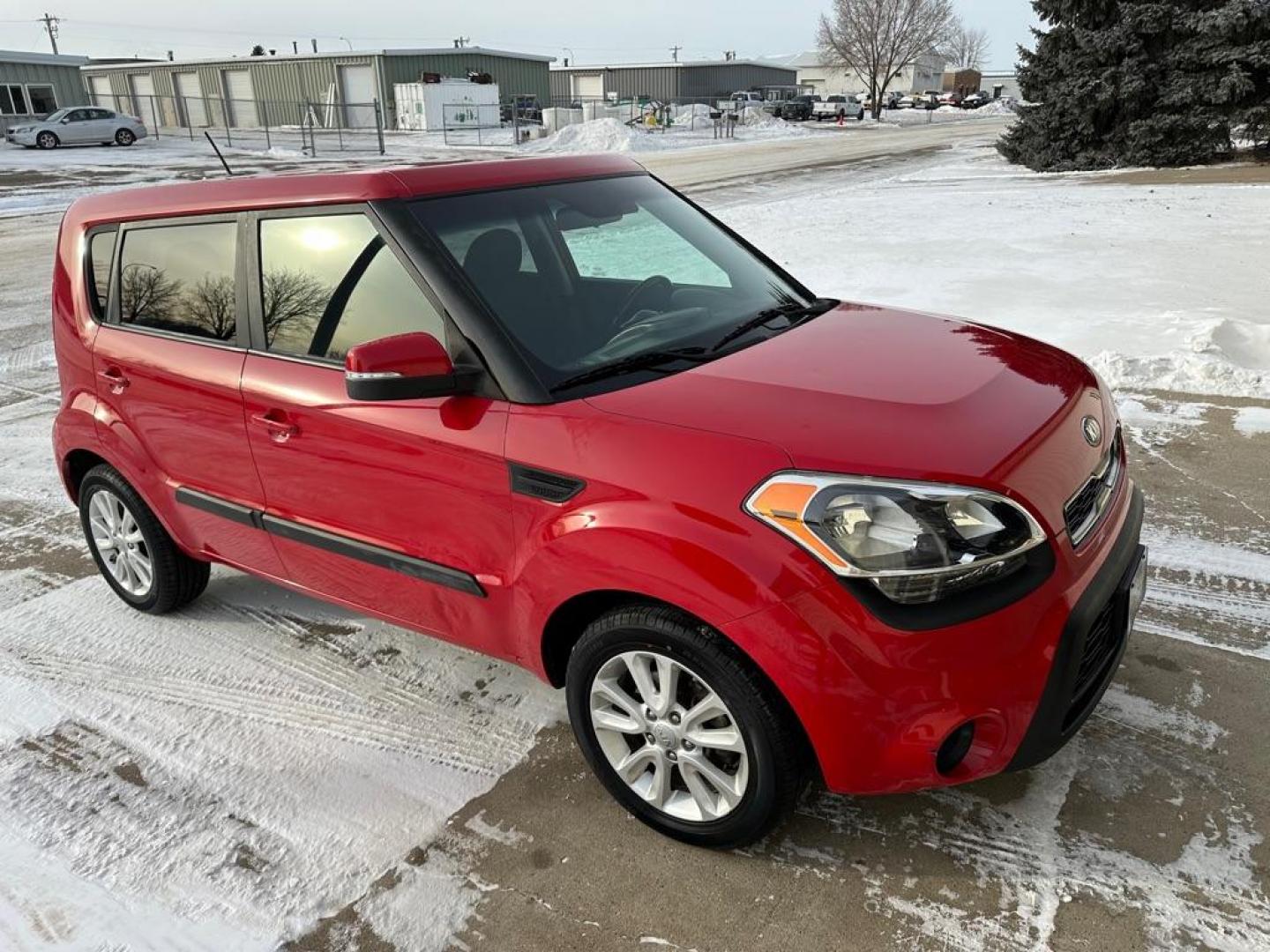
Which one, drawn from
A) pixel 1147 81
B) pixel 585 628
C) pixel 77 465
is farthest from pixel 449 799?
pixel 1147 81

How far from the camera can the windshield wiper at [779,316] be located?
10.1 feet

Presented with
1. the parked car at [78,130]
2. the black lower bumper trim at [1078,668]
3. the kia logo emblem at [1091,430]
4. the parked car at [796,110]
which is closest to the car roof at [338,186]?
the kia logo emblem at [1091,430]

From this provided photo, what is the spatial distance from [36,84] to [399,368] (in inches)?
2043

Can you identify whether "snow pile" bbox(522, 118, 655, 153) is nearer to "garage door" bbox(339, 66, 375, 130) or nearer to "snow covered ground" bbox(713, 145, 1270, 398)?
"garage door" bbox(339, 66, 375, 130)

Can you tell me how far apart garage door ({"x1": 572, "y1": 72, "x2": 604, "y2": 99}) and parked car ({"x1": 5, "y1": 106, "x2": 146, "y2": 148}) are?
146 ft

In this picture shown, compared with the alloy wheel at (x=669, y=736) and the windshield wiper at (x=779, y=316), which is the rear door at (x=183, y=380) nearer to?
the alloy wheel at (x=669, y=736)

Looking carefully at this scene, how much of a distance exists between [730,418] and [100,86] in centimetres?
7445

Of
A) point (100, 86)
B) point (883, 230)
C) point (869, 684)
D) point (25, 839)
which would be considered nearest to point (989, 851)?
point (869, 684)

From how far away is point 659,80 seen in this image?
73.4 metres

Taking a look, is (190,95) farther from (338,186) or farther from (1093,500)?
(1093,500)

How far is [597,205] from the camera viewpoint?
3.44 meters

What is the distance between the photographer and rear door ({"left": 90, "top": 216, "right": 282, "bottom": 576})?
10.9ft

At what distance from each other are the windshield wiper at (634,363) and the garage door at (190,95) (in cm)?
5920

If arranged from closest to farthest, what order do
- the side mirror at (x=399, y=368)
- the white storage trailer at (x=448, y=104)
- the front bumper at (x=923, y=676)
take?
the front bumper at (x=923, y=676) < the side mirror at (x=399, y=368) < the white storage trailer at (x=448, y=104)
